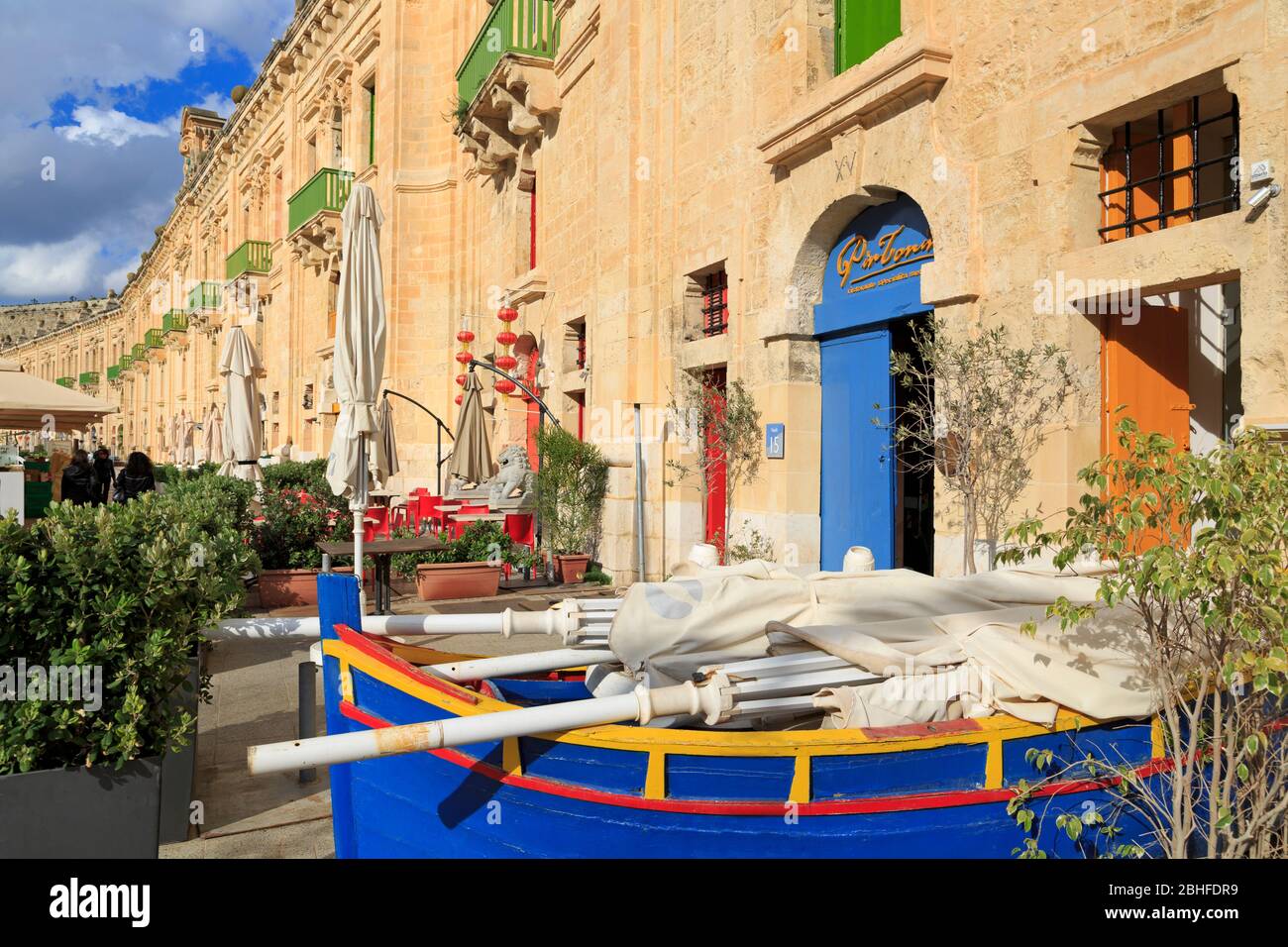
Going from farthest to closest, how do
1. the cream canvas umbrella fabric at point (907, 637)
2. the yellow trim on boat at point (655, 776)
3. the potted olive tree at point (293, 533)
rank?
the potted olive tree at point (293, 533), the cream canvas umbrella fabric at point (907, 637), the yellow trim on boat at point (655, 776)

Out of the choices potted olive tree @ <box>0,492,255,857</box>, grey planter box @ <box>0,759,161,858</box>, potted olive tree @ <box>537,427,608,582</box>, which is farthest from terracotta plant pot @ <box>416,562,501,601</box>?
grey planter box @ <box>0,759,161,858</box>

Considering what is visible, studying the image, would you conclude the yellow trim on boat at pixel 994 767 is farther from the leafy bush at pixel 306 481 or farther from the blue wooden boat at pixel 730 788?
the leafy bush at pixel 306 481

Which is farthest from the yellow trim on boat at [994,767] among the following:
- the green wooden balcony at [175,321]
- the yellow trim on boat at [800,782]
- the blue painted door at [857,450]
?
the green wooden balcony at [175,321]

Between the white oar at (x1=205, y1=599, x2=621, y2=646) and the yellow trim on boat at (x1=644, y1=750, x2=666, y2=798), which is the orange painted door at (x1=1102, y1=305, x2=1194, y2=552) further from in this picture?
the yellow trim on boat at (x1=644, y1=750, x2=666, y2=798)

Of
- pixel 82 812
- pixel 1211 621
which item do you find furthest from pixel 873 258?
pixel 82 812

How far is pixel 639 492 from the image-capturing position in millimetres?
11562

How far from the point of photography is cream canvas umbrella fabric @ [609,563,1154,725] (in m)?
3.18

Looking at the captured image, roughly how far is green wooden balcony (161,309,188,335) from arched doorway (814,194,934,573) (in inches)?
1587

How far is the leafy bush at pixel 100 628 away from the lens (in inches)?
129

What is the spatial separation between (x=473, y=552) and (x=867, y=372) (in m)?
5.23

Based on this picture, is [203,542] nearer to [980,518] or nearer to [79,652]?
[79,652]

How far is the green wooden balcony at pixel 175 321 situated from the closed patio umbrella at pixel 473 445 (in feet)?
113

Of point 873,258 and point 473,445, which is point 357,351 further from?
point 473,445

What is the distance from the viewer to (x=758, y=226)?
9.73m
